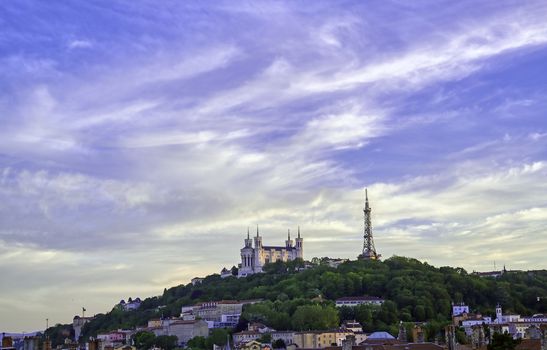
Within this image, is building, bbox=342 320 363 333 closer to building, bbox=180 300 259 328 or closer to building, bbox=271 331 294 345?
building, bbox=271 331 294 345

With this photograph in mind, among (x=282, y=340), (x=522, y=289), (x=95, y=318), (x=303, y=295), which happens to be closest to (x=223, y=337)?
(x=282, y=340)

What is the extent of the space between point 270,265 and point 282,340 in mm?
80036

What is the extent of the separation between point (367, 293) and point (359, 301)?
9.84 m

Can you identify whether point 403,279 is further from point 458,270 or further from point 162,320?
point 162,320

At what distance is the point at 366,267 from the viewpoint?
166 m

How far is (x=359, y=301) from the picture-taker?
141 m

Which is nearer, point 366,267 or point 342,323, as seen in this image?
point 342,323

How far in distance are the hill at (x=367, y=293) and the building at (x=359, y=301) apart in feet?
5.78

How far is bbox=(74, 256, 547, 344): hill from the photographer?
128750mm

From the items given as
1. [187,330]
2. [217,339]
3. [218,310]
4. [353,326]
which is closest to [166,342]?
[187,330]

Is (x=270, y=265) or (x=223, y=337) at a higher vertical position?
(x=270, y=265)

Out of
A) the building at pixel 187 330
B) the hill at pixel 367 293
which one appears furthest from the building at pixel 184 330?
the hill at pixel 367 293

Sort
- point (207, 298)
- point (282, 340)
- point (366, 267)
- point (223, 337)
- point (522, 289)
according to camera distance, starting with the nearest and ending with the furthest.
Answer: point (282, 340)
point (223, 337)
point (522, 289)
point (366, 267)
point (207, 298)

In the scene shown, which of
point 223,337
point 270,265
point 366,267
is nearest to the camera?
point 223,337
